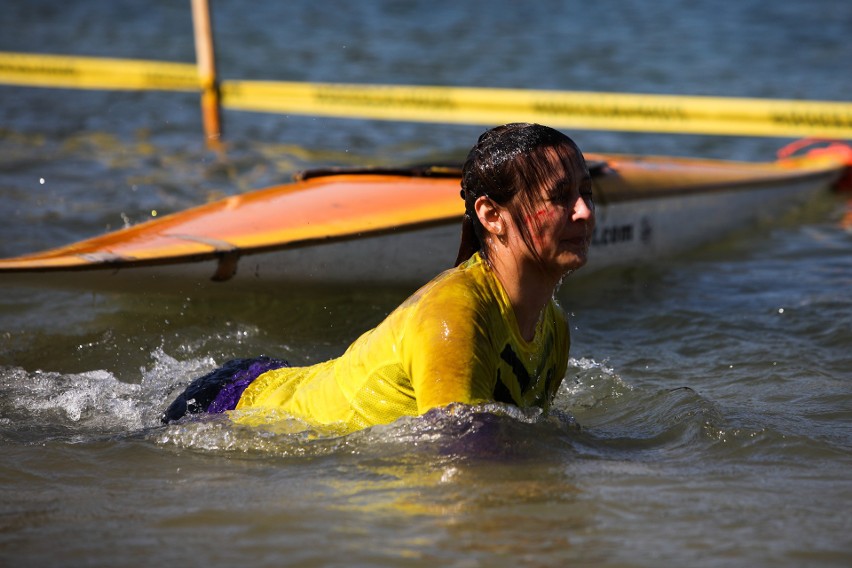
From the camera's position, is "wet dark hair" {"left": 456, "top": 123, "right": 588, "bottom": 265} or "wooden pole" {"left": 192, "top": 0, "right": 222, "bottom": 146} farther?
"wooden pole" {"left": 192, "top": 0, "right": 222, "bottom": 146}

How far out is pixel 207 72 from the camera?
31.6 feet

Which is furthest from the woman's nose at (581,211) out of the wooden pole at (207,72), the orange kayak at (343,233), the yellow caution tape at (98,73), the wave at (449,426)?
the yellow caution tape at (98,73)

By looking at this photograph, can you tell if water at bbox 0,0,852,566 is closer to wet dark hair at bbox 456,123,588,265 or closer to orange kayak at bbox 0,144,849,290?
orange kayak at bbox 0,144,849,290

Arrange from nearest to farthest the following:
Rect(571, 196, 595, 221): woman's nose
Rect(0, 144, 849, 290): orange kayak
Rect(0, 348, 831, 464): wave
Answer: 1. Rect(571, 196, 595, 221): woman's nose
2. Rect(0, 348, 831, 464): wave
3. Rect(0, 144, 849, 290): orange kayak

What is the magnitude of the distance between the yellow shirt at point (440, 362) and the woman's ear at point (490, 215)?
0.09 meters

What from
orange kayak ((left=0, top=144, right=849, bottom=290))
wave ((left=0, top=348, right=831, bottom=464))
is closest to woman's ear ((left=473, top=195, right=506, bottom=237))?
wave ((left=0, top=348, right=831, bottom=464))

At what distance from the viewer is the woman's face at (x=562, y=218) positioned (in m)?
2.86

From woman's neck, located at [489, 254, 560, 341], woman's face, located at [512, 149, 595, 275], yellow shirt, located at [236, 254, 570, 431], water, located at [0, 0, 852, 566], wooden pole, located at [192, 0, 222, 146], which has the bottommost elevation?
water, located at [0, 0, 852, 566]

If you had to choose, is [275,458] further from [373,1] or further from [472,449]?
[373,1]

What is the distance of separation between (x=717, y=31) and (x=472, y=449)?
50.1 ft

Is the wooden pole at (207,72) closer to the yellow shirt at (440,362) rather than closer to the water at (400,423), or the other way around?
the water at (400,423)

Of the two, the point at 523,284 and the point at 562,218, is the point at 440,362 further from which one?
the point at 562,218

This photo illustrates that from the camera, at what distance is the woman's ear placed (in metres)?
2.93

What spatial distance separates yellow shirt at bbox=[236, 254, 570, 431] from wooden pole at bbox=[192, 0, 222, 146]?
643 centimetres
